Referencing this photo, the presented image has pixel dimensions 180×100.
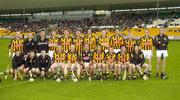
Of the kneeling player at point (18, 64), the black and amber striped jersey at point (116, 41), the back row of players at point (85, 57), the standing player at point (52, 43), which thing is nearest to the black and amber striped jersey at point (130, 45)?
the back row of players at point (85, 57)

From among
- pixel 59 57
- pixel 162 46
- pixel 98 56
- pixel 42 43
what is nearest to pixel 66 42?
pixel 42 43

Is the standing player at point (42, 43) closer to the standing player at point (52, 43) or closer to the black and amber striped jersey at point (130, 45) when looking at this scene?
the standing player at point (52, 43)

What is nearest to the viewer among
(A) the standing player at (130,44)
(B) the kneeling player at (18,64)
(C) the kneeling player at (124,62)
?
(C) the kneeling player at (124,62)

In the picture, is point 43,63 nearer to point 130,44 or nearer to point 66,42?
point 66,42

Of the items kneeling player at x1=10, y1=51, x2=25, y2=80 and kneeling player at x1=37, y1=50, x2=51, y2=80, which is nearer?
kneeling player at x1=37, y1=50, x2=51, y2=80

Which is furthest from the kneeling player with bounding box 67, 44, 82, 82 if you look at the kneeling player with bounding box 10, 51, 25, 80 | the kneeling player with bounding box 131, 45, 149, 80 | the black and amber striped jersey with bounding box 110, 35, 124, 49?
the kneeling player with bounding box 131, 45, 149, 80

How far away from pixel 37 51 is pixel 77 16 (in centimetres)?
5741

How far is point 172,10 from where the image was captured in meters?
66.4

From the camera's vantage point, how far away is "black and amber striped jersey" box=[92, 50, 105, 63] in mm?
15570

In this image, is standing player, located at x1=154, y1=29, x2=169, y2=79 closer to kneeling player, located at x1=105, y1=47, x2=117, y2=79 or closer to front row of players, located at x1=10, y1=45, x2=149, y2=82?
front row of players, located at x1=10, y1=45, x2=149, y2=82

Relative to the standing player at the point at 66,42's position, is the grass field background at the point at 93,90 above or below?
below

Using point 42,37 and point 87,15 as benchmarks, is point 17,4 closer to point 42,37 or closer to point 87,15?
point 87,15

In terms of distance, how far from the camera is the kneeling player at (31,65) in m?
15.8

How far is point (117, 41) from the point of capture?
16.6 m
